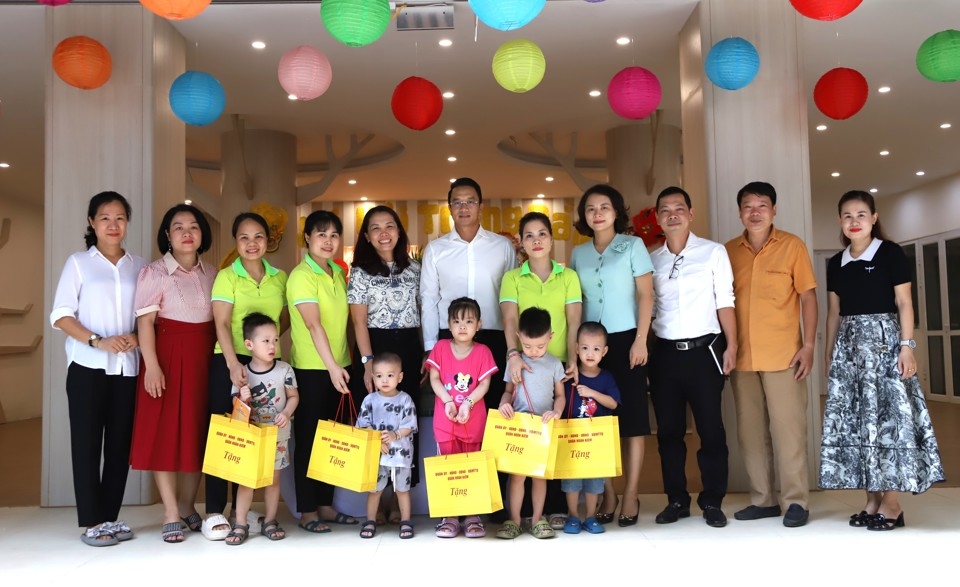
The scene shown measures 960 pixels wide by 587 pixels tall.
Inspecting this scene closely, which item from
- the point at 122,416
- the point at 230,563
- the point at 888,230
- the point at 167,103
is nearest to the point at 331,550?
the point at 230,563

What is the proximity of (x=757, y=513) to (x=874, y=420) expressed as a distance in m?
0.68

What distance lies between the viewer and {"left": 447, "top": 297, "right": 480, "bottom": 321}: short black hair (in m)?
3.43

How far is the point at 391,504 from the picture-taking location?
12.6 ft

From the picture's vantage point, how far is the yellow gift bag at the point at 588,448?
11.0ft

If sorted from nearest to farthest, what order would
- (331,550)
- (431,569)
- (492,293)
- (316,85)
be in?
(431,569) < (331,550) < (492,293) < (316,85)

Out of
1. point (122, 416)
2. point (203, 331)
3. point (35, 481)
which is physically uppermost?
point (203, 331)

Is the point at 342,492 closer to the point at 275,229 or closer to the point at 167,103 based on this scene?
the point at 167,103

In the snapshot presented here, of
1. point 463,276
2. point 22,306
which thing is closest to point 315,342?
point 463,276

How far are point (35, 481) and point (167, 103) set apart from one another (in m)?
2.66

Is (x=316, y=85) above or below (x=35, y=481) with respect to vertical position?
above

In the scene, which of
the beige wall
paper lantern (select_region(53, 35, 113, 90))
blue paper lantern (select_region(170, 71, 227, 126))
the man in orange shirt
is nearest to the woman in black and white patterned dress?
the man in orange shirt

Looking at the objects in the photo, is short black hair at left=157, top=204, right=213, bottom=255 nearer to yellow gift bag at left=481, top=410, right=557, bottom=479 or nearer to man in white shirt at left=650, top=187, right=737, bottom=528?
yellow gift bag at left=481, top=410, right=557, bottom=479

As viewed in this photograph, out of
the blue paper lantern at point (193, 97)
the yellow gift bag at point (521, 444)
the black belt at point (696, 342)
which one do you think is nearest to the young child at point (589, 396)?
the yellow gift bag at point (521, 444)

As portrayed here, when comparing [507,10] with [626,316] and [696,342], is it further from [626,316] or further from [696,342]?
[696,342]
